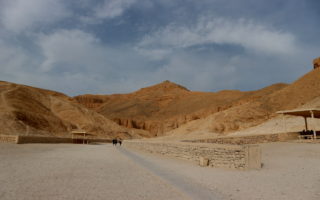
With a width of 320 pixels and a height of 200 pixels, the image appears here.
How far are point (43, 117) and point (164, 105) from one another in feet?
179

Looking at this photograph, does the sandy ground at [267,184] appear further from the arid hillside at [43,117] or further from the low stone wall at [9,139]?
the arid hillside at [43,117]

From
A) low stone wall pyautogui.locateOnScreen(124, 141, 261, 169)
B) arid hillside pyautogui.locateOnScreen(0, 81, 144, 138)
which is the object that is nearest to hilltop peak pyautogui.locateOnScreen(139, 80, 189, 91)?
arid hillside pyautogui.locateOnScreen(0, 81, 144, 138)

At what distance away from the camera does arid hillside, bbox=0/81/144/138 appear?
43.8 meters

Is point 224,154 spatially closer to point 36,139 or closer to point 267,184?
point 267,184

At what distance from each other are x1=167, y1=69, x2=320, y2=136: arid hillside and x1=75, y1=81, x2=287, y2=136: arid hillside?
960 centimetres

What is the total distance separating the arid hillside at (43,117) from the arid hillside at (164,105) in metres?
8.53

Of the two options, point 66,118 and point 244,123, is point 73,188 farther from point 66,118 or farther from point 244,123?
point 66,118

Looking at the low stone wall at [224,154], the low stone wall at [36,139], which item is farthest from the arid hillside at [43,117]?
the low stone wall at [224,154]

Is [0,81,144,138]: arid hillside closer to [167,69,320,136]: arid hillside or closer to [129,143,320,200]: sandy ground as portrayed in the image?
[167,69,320,136]: arid hillside

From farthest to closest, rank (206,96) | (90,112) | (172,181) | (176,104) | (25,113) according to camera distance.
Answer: (176,104) < (206,96) < (90,112) < (25,113) < (172,181)

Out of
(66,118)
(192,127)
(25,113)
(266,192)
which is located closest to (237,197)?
(266,192)

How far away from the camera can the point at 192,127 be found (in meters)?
52.5

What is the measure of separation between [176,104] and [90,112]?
35.4 metres

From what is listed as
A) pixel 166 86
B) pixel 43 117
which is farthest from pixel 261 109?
pixel 166 86
